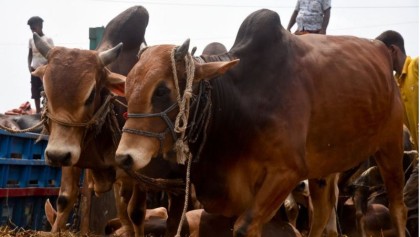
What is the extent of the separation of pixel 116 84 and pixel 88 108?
282 mm

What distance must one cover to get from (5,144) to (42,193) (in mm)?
797

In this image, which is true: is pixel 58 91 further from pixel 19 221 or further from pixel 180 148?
pixel 19 221

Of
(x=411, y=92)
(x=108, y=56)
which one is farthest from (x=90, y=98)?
(x=411, y=92)

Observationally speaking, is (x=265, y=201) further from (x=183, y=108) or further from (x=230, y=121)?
(x=183, y=108)

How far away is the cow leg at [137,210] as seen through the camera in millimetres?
5199

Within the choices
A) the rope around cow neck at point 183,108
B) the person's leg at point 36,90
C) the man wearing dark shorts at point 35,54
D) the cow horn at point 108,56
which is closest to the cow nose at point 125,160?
the rope around cow neck at point 183,108

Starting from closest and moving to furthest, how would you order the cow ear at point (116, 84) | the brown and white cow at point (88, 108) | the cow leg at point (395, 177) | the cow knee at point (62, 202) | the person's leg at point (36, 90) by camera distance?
the brown and white cow at point (88, 108) → the cow ear at point (116, 84) → the cow leg at point (395, 177) → the cow knee at point (62, 202) → the person's leg at point (36, 90)

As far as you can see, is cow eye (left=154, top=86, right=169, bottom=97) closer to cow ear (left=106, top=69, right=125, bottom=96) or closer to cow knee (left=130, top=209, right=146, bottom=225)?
cow ear (left=106, top=69, right=125, bottom=96)

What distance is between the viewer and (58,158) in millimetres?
3980

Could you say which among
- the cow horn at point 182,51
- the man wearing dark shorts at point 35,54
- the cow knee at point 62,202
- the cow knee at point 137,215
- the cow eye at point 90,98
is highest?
the cow horn at point 182,51

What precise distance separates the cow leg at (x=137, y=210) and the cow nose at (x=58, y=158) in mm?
1243

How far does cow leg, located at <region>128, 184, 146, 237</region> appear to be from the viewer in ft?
17.1

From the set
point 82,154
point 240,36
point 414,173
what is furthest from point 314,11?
point 82,154

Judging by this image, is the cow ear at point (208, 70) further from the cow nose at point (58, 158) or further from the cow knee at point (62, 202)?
the cow knee at point (62, 202)
